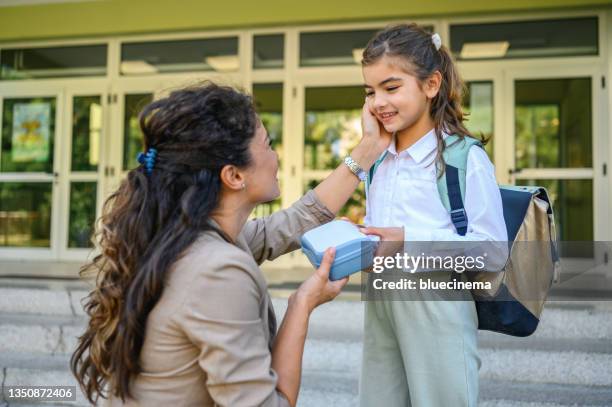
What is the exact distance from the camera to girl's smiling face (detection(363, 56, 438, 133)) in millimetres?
1481

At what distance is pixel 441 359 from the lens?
1.36 meters

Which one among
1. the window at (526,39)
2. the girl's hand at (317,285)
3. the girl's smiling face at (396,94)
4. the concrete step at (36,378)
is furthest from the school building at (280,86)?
the girl's hand at (317,285)

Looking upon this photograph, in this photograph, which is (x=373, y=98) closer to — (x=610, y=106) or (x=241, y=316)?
(x=241, y=316)

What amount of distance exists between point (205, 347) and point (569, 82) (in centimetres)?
541

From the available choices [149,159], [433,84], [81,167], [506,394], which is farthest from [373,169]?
[81,167]

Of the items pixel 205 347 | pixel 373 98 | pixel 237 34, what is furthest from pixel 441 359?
pixel 237 34

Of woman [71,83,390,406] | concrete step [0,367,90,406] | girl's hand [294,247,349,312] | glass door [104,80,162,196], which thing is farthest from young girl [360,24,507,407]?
glass door [104,80,162,196]

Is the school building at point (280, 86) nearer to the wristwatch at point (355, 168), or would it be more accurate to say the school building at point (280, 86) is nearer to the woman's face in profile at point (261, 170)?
the wristwatch at point (355, 168)

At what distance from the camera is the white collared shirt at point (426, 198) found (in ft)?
4.46

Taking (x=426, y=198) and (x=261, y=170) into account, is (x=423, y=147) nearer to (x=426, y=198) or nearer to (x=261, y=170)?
(x=426, y=198)

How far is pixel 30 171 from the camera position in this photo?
654 cm

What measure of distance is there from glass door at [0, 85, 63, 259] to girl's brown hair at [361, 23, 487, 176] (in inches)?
231

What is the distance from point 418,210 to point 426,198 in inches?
1.6

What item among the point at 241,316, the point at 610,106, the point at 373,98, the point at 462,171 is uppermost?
the point at 610,106
